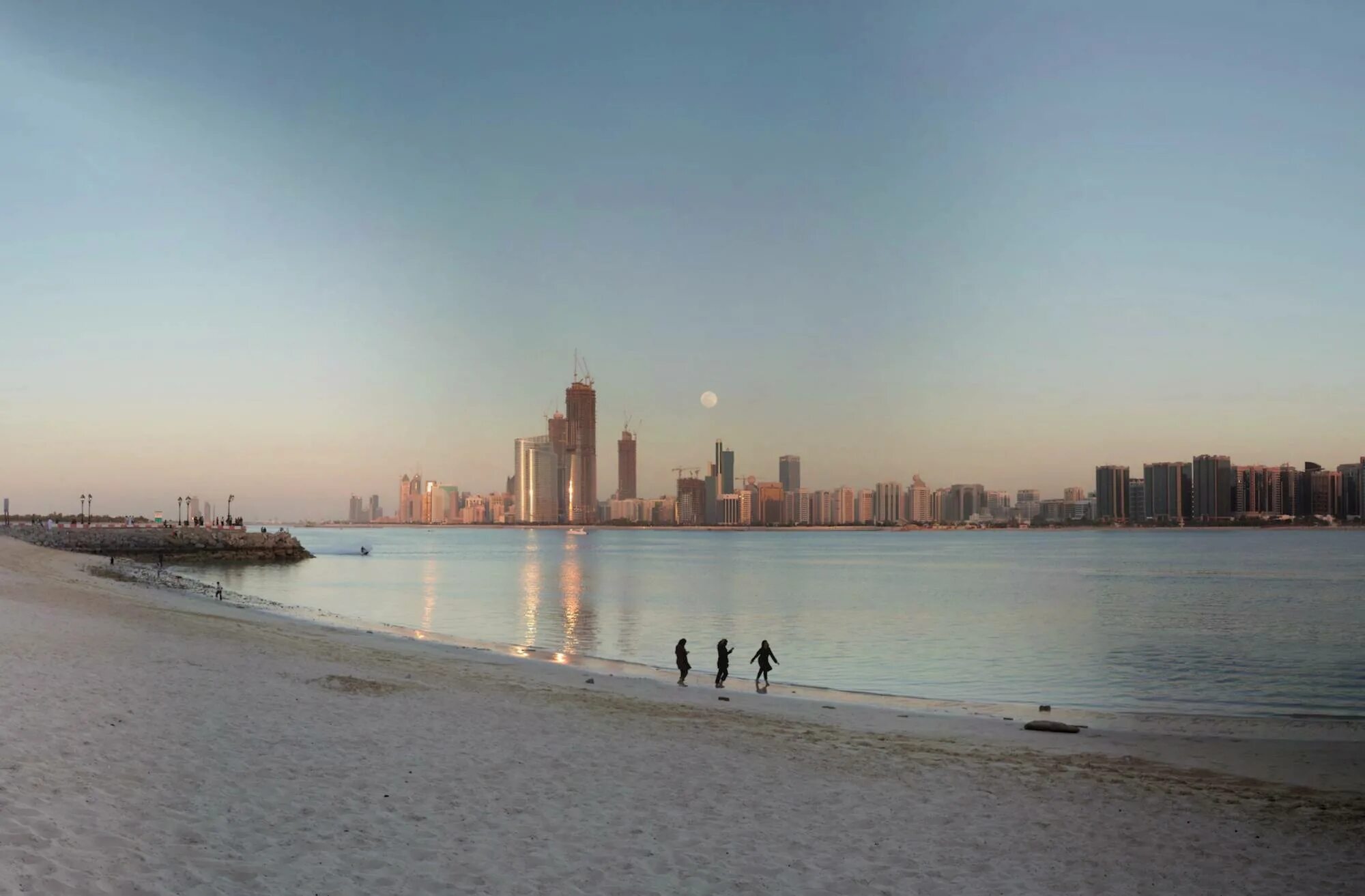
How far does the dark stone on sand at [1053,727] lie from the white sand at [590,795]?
1.89 feet

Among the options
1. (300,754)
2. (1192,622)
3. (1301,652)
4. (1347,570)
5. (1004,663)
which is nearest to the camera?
(300,754)

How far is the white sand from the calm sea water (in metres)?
10.2

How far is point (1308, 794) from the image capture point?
46.2ft

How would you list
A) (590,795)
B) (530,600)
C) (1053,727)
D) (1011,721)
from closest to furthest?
(590,795) → (1053,727) → (1011,721) → (530,600)

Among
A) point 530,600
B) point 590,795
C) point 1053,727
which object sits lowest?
point 530,600

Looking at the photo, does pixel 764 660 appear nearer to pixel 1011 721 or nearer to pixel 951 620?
pixel 1011 721

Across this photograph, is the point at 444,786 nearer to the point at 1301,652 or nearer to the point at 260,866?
the point at 260,866

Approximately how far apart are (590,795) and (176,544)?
11951 centimetres

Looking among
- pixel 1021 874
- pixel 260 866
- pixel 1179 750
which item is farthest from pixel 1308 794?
pixel 260 866

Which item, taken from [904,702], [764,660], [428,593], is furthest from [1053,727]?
[428,593]

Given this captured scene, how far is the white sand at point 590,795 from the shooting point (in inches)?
348

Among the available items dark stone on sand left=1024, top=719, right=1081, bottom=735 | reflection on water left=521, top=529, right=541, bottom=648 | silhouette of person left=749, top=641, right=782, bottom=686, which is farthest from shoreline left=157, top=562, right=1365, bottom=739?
reflection on water left=521, top=529, right=541, bottom=648

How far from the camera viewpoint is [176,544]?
113062 mm

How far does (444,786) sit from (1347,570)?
120040 millimetres
